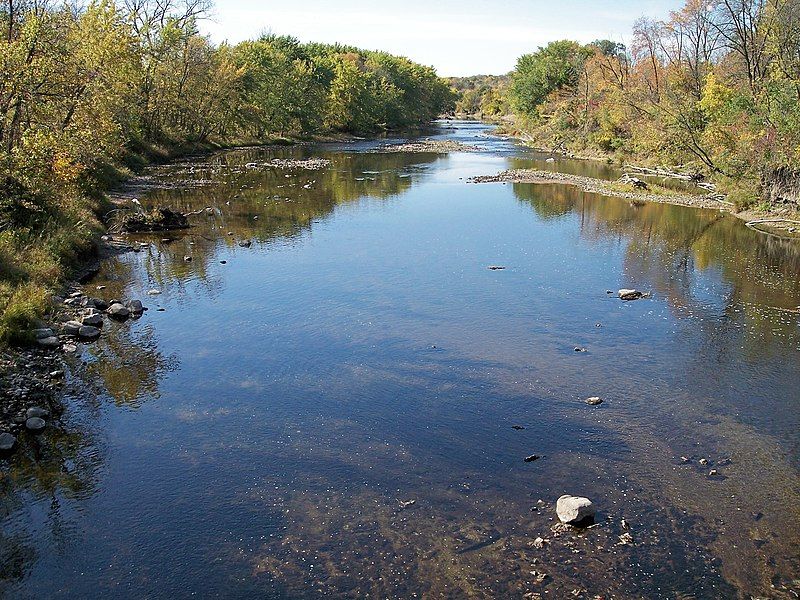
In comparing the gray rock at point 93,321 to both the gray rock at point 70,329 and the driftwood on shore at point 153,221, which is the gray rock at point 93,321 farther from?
the driftwood on shore at point 153,221

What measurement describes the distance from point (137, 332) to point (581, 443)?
12.2 metres

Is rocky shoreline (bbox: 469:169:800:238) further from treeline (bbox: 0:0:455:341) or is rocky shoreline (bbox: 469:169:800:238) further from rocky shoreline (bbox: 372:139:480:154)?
treeline (bbox: 0:0:455:341)

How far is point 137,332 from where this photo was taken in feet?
58.0

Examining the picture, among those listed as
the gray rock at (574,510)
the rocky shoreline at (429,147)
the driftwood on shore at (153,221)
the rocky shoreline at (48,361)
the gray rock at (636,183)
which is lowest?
the gray rock at (574,510)

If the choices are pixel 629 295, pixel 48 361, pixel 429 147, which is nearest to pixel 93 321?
pixel 48 361

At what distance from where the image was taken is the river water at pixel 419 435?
9.09 m

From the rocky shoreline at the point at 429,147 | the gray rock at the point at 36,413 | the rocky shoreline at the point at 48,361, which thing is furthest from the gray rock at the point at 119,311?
the rocky shoreline at the point at 429,147

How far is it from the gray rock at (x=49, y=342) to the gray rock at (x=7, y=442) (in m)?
4.41

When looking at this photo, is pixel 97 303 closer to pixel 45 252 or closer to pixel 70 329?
pixel 70 329

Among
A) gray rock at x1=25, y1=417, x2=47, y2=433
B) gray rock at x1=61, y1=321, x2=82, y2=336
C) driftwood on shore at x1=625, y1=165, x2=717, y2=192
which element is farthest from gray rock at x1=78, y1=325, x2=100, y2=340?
driftwood on shore at x1=625, y1=165, x2=717, y2=192

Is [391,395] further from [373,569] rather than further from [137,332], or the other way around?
[137,332]

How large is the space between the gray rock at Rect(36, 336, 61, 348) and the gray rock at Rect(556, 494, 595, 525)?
501 inches

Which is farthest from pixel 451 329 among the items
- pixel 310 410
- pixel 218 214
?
pixel 218 214

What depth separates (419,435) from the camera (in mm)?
12516
